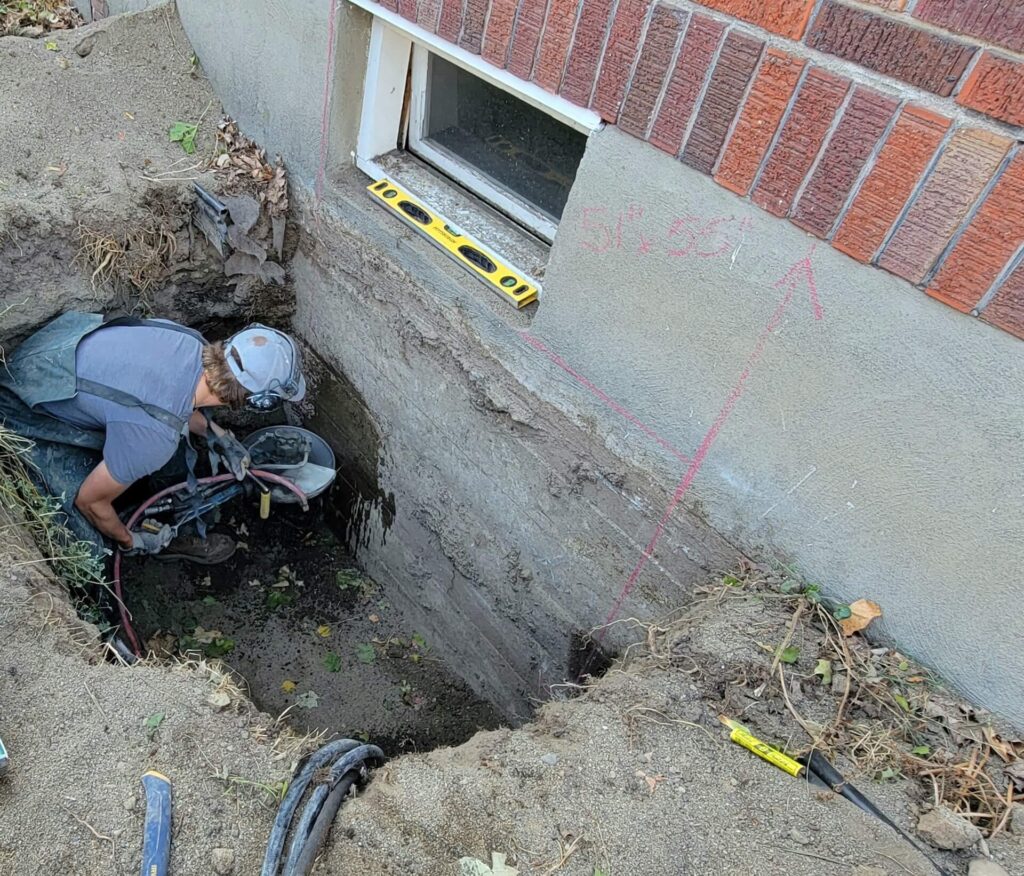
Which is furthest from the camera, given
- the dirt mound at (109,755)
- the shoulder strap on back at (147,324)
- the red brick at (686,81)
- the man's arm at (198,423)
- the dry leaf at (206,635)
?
the dry leaf at (206,635)

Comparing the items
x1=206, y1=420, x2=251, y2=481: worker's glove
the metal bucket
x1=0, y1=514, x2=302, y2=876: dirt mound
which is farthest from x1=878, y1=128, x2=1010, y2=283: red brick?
Result: the metal bucket

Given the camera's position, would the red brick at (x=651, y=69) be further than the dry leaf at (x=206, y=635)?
No

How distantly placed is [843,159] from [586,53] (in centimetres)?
85

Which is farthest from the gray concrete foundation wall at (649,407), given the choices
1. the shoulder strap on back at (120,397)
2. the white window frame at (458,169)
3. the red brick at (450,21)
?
the shoulder strap on back at (120,397)

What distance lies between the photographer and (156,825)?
6.02 feet

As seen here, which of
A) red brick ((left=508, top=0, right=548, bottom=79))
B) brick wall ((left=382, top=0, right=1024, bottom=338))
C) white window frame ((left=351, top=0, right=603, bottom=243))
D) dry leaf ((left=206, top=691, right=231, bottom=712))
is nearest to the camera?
brick wall ((left=382, top=0, right=1024, bottom=338))

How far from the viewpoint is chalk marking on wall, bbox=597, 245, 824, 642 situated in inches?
78.0

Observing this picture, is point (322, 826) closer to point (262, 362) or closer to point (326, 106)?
point (262, 362)

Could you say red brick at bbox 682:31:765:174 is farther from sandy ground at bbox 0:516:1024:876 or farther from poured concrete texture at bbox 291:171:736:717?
sandy ground at bbox 0:516:1024:876

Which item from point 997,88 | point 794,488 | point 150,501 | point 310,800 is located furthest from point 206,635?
point 997,88

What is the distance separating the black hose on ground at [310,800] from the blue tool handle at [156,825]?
0.25 meters

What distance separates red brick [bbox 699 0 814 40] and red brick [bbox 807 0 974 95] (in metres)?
0.03

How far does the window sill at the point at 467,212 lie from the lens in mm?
3068

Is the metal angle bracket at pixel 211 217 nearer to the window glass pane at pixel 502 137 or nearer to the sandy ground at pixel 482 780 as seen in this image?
the window glass pane at pixel 502 137
